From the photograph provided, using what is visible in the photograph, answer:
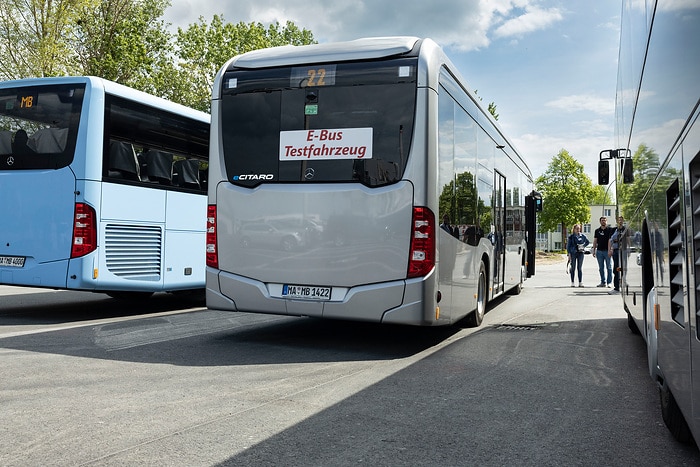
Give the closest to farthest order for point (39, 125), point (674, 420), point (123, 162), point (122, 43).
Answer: point (674, 420), point (39, 125), point (123, 162), point (122, 43)

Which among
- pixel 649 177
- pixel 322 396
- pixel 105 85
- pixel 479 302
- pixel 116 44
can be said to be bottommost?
pixel 322 396

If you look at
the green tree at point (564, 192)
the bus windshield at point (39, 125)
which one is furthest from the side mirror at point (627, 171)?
the green tree at point (564, 192)

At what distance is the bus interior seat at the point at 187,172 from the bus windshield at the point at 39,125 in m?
1.90

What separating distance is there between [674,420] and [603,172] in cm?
663

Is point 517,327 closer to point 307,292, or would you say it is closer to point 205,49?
point 307,292

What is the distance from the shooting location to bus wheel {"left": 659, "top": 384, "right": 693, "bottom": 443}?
416 centimetres

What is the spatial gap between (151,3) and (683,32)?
1345 inches

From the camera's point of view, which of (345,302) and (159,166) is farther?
(159,166)

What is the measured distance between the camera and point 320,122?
24.4 feet

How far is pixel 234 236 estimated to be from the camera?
7.63 meters

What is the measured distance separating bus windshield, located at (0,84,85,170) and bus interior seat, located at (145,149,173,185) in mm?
1262

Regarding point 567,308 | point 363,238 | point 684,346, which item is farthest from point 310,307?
point 567,308

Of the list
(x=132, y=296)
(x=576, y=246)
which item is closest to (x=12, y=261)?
(x=132, y=296)

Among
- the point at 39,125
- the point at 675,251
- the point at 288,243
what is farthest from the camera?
the point at 39,125
